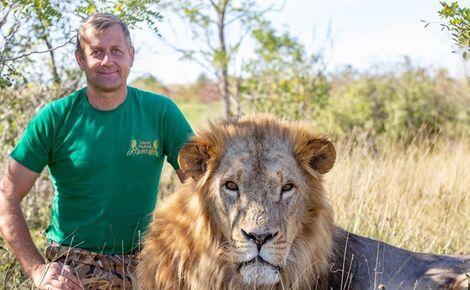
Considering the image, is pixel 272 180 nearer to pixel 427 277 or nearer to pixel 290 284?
pixel 290 284

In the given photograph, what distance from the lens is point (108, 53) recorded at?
14.6 feet

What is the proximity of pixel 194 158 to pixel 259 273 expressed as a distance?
0.64 metres

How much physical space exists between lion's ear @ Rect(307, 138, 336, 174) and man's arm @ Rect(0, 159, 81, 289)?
4.70ft

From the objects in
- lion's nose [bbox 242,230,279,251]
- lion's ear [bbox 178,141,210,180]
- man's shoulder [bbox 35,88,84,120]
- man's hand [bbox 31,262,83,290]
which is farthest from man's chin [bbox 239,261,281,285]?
man's shoulder [bbox 35,88,84,120]

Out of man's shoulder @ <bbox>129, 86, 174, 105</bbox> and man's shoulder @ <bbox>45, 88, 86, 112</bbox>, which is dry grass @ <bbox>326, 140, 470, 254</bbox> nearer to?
man's shoulder @ <bbox>129, 86, 174, 105</bbox>

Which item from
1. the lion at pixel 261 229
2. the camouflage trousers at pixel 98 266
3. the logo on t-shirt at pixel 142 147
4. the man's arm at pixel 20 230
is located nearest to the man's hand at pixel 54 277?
the man's arm at pixel 20 230

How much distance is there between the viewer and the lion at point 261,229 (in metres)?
3.30

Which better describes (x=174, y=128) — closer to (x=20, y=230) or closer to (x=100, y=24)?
(x=100, y=24)

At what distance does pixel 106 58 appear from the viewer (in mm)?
4410

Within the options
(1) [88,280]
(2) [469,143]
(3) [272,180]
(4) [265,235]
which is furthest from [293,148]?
(2) [469,143]

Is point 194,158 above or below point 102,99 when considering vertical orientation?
below

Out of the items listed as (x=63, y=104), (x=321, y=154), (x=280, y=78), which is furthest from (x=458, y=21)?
(x=280, y=78)

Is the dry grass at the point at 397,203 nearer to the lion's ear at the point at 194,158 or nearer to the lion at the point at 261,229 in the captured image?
the lion at the point at 261,229

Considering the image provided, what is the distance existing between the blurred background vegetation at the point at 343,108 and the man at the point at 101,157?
1.31ft
